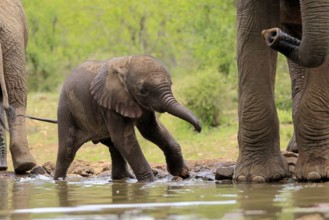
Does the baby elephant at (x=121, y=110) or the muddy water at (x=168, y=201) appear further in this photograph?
the baby elephant at (x=121, y=110)

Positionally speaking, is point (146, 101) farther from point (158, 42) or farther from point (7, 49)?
point (158, 42)

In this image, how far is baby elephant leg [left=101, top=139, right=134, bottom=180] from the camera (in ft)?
27.9

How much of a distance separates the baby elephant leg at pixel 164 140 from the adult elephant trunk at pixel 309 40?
2.22 m

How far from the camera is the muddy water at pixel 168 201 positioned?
4684 mm

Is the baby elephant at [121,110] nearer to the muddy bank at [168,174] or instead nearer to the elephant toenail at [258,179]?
the muddy bank at [168,174]

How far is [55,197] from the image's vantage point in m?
5.99

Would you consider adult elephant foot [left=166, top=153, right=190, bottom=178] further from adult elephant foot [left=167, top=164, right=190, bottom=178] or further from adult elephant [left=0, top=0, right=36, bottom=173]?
adult elephant [left=0, top=0, right=36, bottom=173]

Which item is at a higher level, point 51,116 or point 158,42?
point 158,42

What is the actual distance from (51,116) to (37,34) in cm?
975

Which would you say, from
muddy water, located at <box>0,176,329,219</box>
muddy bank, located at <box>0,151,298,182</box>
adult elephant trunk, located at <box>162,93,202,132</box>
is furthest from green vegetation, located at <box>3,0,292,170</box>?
muddy water, located at <box>0,176,329,219</box>

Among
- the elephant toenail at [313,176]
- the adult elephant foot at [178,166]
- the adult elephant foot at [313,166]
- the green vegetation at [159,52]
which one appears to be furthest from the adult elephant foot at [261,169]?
the green vegetation at [159,52]

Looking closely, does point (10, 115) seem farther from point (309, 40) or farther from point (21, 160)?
point (309, 40)

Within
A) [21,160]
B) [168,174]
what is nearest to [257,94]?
[168,174]

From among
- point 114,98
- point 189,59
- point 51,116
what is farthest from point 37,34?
point 114,98
